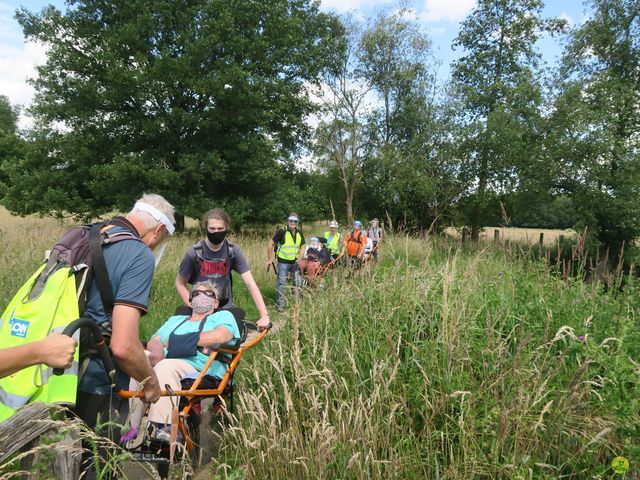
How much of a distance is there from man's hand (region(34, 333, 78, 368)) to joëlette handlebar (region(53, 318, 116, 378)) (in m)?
0.04

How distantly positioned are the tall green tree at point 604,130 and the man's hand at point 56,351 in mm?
19146

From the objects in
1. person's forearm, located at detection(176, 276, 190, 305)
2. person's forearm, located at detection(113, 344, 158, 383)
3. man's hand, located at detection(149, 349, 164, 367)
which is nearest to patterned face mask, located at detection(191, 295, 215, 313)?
man's hand, located at detection(149, 349, 164, 367)

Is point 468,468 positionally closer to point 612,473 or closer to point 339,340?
point 612,473

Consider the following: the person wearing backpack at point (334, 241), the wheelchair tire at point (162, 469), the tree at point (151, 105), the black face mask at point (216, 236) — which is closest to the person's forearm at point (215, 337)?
the wheelchair tire at point (162, 469)

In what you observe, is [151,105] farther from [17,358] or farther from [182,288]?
[17,358]

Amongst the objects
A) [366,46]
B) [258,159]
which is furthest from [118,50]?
[366,46]

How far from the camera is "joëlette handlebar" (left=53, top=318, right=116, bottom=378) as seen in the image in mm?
1760

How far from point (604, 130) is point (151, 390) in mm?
19787

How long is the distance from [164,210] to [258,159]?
693 inches

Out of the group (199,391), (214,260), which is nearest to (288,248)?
(214,260)

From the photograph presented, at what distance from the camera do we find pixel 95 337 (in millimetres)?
2018

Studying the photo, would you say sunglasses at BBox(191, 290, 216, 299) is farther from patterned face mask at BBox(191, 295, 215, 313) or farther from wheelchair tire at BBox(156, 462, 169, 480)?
wheelchair tire at BBox(156, 462, 169, 480)

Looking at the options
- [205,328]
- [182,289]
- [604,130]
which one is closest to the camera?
[205,328]

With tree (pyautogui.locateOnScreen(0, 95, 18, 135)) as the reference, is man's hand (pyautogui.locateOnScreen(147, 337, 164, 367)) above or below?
below
